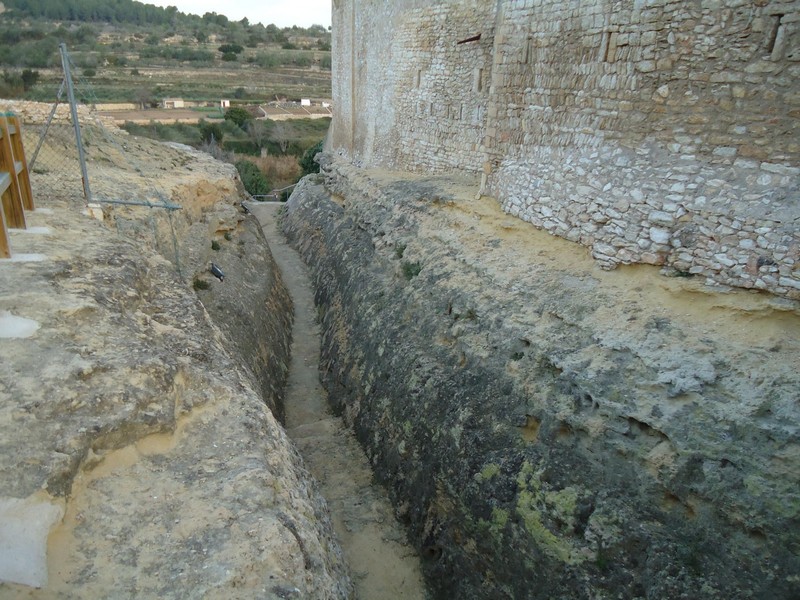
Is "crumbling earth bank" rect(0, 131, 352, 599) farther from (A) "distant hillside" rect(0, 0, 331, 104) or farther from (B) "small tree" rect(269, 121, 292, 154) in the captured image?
(B) "small tree" rect(269, 121, 292, 154)

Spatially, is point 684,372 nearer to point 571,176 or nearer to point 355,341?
point 571,176

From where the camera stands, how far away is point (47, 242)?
5762 mm

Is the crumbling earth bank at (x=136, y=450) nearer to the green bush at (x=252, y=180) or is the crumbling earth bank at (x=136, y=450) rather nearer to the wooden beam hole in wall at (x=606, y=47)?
the wooden beam hole in wall at (x=606, y=47)

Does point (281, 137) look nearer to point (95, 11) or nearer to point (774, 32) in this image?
point (774, 32)

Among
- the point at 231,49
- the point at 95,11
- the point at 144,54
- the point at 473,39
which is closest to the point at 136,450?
the point at 473,39

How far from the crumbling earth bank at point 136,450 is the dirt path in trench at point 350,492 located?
101 centimetres

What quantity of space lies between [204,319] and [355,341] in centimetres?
384

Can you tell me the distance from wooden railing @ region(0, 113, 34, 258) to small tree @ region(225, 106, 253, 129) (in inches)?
1075

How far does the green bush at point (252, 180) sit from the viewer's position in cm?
2531

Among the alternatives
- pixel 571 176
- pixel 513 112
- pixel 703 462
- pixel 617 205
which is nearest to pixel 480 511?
pixel 703 462

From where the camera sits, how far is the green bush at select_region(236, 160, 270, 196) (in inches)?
997

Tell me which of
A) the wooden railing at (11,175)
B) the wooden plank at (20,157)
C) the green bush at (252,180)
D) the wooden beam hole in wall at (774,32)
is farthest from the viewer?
the green bush at (252,180)

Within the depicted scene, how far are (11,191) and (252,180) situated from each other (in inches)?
793

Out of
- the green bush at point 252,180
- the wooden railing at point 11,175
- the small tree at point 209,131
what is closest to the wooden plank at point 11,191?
the wooden railing at point 11,175
